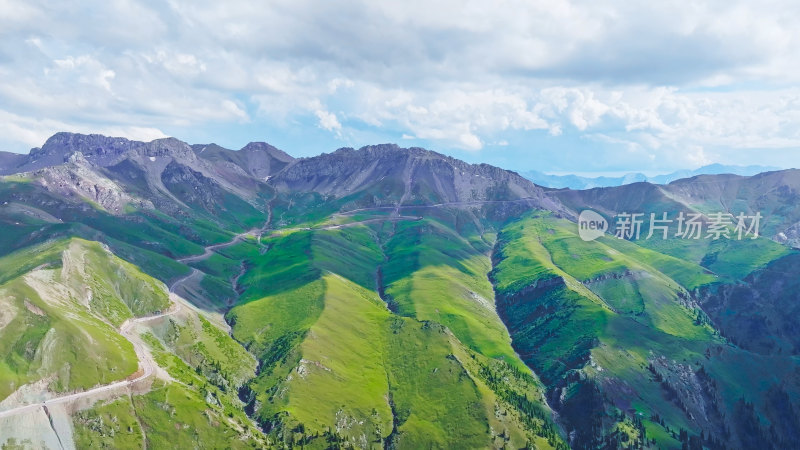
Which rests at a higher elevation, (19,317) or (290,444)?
(19,317)

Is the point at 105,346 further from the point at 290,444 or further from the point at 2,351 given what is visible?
the point at 290,444

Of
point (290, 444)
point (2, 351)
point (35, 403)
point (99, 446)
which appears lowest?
point (290, 444)

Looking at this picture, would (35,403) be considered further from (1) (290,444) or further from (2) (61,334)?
(1) (290,444)

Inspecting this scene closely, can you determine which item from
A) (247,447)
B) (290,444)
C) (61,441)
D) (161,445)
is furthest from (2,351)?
(290,444)

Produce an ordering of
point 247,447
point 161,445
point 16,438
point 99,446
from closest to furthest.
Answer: point 16,438 < point 99,446 < point 161,445 < point 247,447

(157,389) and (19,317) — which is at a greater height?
(19,317)

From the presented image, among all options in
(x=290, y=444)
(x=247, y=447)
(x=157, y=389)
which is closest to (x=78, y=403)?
(x=157, y=389)

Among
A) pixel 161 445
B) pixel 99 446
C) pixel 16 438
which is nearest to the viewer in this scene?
pixel 16 438

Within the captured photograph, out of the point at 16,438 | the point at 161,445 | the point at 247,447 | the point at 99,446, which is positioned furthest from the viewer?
the point at 247,447

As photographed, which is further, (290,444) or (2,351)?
(290,444)
